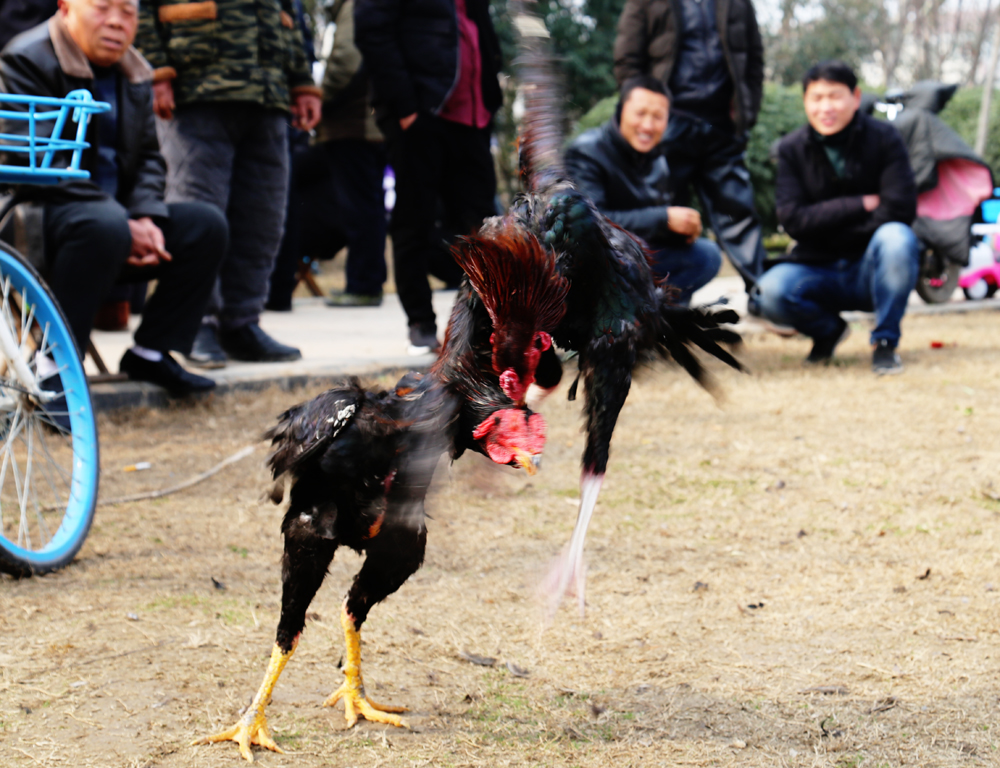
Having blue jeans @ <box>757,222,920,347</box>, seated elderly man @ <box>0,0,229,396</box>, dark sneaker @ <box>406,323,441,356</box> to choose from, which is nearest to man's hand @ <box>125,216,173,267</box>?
seated elderly man @ <box>0,0,229,396</box>

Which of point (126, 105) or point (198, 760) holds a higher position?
point (126, 105)

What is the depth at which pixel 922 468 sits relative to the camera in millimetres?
4168

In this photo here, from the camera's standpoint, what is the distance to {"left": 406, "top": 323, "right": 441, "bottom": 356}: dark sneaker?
5.82 meters

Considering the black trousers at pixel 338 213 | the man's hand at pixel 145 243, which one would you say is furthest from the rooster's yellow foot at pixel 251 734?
the black trousers at pixel 338 213

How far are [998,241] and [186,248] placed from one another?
861cm

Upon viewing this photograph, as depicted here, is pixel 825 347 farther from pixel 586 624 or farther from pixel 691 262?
pixel 586 624

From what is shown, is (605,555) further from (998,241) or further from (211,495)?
(998,241)

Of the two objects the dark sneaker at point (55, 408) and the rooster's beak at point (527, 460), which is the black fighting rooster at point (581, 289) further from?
the dark sneaker at point (55, 408)

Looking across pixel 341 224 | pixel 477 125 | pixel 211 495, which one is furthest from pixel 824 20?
pixel 211 495

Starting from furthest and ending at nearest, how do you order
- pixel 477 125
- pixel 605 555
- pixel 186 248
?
pixel 477 125, pixel 186 248, pixel 605 555

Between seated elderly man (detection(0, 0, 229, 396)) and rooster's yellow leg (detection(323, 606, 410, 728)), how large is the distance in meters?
1.95

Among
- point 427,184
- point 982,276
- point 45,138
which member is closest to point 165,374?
point 427,184

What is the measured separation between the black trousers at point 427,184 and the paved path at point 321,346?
0.44m

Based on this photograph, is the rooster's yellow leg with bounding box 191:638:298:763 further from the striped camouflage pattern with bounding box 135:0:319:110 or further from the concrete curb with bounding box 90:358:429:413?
the striped camouflage pattern with bounding box 135:0:319:110
